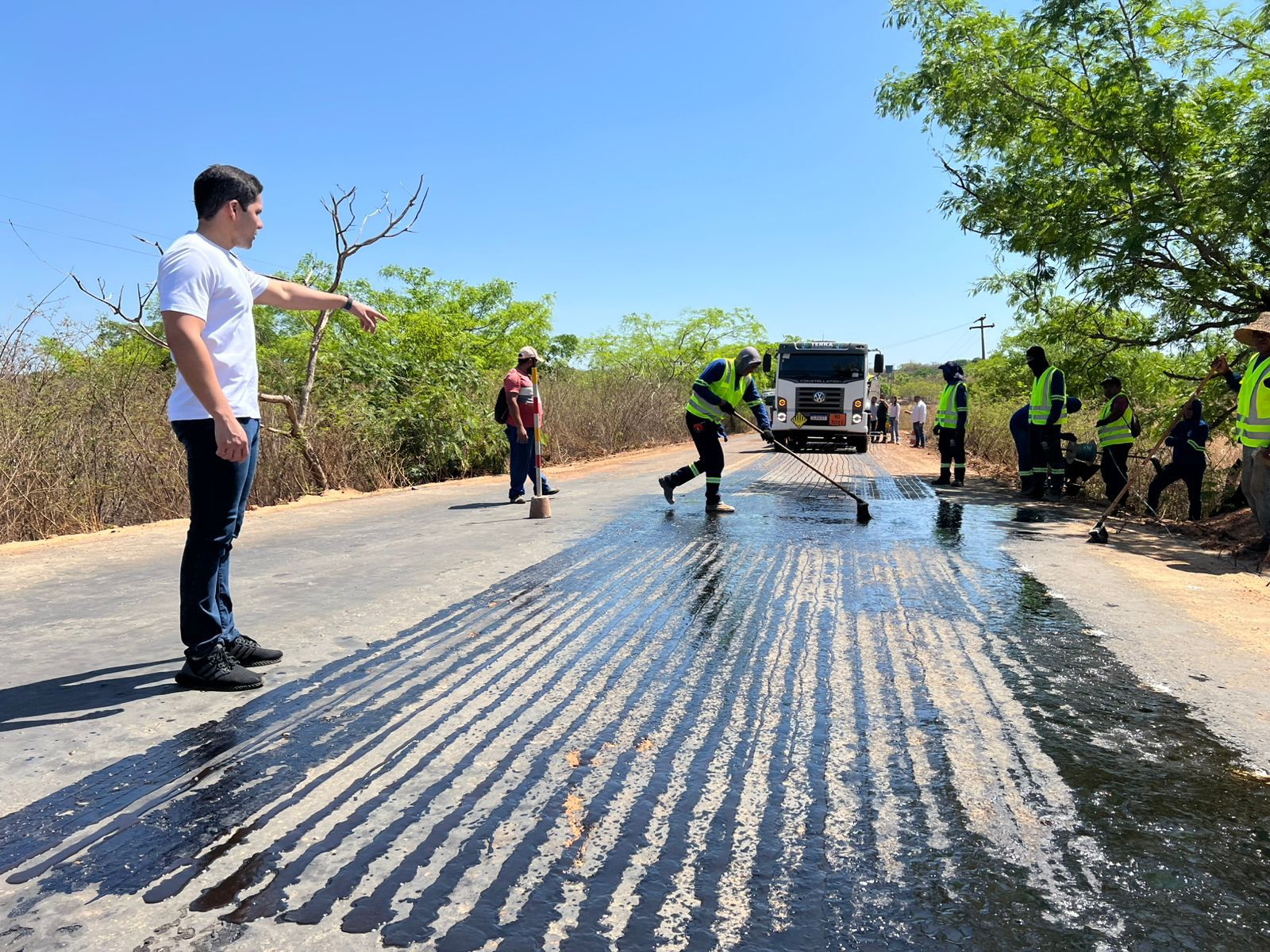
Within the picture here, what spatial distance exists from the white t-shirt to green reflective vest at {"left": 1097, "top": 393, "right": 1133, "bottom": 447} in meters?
10.2

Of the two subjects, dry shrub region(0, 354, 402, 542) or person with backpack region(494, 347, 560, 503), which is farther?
person with backpack region(494, 347, 560, 503)

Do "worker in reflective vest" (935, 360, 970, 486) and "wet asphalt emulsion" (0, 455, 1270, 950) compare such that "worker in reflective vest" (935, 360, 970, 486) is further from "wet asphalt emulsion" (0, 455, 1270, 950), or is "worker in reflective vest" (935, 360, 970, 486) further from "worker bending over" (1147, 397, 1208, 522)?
"wet asphalt emulsion" (0, 455, 1270, 950)

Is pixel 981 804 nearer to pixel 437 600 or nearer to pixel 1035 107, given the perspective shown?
pixel 437 600

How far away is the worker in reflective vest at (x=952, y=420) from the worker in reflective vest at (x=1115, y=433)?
201 centimetres

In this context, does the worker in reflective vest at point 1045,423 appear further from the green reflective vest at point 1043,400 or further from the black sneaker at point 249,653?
the black sneaker at point 249,653

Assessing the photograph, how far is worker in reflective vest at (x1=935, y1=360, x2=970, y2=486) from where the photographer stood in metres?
12.5

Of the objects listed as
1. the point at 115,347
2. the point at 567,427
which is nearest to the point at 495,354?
the point at 567,427

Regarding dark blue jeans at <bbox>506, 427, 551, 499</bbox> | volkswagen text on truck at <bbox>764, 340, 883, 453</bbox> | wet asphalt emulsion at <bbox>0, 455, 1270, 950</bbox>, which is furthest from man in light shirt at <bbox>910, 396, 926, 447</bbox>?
wet asphalt emulsion at <bbox>0, 455, 1270, 950</bbox>

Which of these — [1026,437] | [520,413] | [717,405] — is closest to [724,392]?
[717,405]

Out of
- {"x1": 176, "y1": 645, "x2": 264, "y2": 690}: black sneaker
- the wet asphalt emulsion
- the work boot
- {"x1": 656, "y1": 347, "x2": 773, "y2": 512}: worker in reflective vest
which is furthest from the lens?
the work boot

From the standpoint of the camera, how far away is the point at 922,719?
3354 millimetres

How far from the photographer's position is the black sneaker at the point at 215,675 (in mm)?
3646

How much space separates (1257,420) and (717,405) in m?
4.98

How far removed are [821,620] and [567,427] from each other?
18.2 meters
